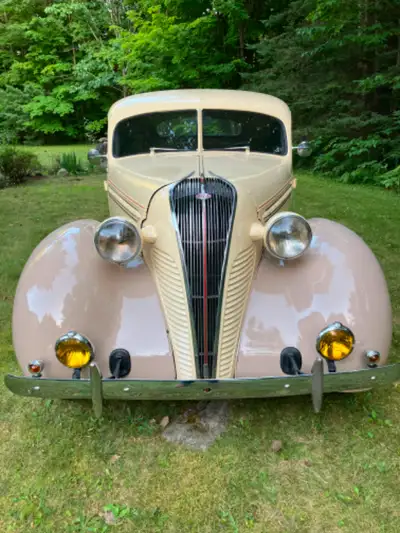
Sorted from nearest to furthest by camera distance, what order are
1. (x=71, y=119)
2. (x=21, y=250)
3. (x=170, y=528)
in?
(x=170, y=528) < (x=21, y=250) < (x=71, y=119)

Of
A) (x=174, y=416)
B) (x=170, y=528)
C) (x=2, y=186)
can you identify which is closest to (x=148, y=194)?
(x=174, y=416)

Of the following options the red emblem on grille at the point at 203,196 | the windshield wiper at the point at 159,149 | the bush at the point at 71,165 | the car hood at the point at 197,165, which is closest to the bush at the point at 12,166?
the bush at the point at 71,165

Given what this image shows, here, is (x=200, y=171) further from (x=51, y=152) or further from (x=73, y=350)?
(x=51, y=152)

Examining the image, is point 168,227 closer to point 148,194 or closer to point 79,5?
point 148,194

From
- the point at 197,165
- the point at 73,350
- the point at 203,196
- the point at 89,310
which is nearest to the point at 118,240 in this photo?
the point at 89,310

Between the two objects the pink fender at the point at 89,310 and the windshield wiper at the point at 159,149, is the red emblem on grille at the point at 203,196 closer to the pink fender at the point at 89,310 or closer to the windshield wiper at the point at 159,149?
the pink fender at the point at 89,310

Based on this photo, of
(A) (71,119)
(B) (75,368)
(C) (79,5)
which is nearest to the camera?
(B) (75,368)

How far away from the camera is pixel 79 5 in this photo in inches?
1026

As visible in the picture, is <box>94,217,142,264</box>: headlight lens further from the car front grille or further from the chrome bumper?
the chrome bumper

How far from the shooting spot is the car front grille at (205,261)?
2797 mm

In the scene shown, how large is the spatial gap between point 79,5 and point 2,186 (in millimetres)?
18804

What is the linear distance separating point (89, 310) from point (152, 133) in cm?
202

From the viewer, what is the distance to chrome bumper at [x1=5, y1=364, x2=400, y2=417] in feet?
7.93

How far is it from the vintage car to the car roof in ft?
3.47
